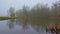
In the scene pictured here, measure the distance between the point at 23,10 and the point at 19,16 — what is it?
405 mm

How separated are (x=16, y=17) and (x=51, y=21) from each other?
1543mm

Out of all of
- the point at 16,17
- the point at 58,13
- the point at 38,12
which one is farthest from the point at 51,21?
the point at 16,17

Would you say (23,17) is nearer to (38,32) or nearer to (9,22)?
(9,22)

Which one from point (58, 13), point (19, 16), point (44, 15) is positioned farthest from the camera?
point (19, 16)

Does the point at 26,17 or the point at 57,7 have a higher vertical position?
the point at 57,7

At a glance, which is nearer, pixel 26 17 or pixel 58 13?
pixel 58 13

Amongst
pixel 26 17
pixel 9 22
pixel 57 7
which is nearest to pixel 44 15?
pixel 26 17

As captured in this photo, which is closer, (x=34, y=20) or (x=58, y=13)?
(x=58, y=13)

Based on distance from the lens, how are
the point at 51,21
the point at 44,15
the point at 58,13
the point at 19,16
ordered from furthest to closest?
the point at 19,16, the point at 44,15, the point at 51,21, the point at 58,13

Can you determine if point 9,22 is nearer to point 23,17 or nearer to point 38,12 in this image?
point 23,17

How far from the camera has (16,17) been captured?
527cm

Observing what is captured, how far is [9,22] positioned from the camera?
18.0 feet

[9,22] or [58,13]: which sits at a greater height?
[58,13]

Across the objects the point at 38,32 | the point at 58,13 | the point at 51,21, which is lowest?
the point at 38,32
